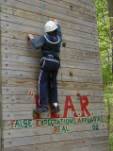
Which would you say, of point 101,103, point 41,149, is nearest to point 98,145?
point 101,103

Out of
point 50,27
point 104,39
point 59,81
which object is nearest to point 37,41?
point 50,27

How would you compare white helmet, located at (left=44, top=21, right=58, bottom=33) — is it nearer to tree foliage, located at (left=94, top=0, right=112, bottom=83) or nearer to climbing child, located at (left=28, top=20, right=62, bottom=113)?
climbing child, located at (left=28, top=20, right=62, bottom=113)

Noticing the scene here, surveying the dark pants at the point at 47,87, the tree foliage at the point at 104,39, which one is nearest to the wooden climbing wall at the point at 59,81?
the dark pants at the point at 47,87

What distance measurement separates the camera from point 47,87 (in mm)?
6785

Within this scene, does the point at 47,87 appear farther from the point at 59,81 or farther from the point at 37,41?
the point at 37,41

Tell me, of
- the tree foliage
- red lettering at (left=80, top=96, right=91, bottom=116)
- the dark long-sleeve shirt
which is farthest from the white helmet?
the tree foliage

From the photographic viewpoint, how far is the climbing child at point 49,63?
663 cm

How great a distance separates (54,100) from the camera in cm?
681

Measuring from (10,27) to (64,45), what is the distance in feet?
4.43

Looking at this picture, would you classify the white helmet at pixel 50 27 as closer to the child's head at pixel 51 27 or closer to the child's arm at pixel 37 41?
the child's head at pixel 51 27

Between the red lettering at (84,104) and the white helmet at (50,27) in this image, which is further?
the red lettering at (84,104)

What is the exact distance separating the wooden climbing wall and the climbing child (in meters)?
0.16

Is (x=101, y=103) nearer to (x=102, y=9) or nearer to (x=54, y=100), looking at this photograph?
(x=54, y=100)

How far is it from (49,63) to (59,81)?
0.64m
